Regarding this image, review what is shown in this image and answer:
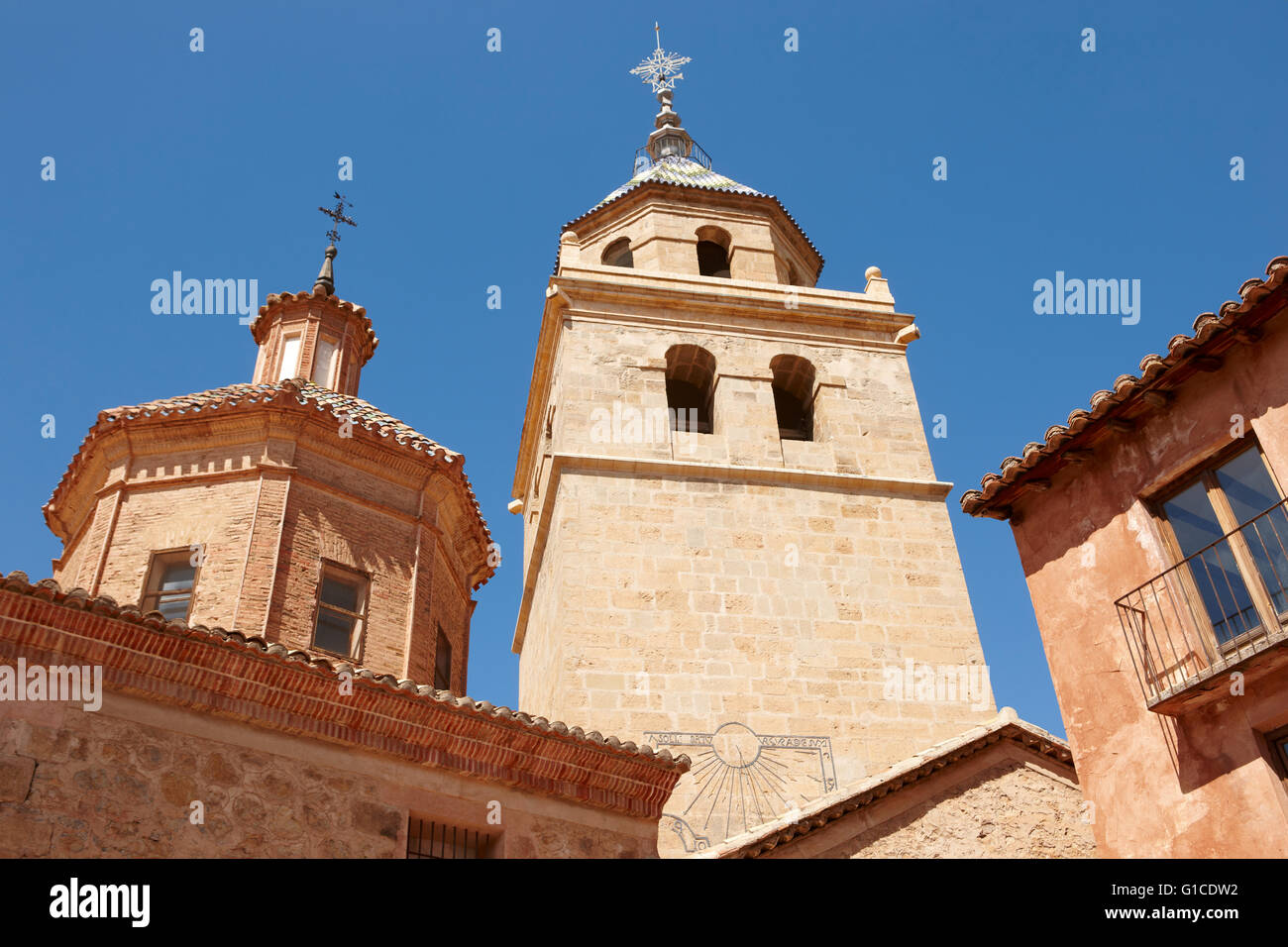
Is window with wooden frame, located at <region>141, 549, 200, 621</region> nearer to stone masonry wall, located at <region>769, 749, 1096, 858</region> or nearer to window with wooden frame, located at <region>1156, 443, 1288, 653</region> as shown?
stone masonry wall, located at <region>769, 749, 1096, 858</region>

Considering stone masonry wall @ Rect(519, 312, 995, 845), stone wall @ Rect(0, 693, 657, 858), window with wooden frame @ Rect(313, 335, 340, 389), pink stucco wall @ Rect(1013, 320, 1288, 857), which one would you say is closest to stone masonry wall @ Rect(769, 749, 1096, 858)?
pink stucco wall @ Rect(1013, 320, 1288, 857)

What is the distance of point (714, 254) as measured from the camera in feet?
64.0

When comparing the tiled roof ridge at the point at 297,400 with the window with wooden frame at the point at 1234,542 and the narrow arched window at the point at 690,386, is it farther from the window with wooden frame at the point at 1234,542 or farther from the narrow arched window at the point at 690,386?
the window with wooden frame at the point at 1234,542

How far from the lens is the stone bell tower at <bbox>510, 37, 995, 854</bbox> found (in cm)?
1277

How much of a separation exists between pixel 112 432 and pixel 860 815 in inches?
346

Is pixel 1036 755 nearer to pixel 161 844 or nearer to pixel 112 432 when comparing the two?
pixel 161 844

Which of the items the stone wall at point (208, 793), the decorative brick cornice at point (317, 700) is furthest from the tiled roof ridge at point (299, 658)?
the stone wall at point (208, 793)

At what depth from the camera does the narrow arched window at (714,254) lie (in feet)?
62.4

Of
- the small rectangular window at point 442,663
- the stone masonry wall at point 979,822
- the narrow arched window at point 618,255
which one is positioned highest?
the narrow arched window at point 618,255

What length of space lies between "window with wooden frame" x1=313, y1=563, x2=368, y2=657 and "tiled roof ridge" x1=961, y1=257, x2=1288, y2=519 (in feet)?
20.6

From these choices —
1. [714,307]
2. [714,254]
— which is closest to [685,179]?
[714,254]

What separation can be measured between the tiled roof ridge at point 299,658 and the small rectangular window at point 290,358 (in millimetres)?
7411
